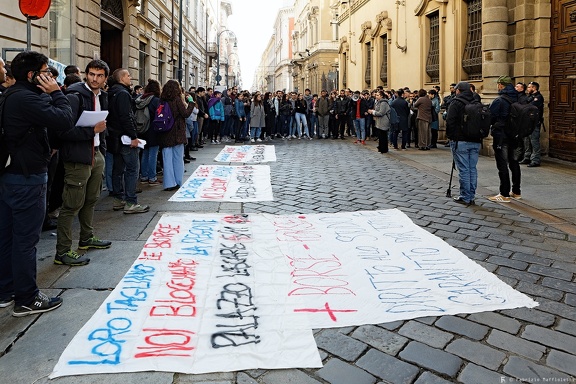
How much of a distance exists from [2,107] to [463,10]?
15363 mm

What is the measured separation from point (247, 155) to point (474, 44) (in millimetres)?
7587

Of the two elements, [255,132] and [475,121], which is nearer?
[475,121]

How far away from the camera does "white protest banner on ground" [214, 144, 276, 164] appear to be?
14.2 meters

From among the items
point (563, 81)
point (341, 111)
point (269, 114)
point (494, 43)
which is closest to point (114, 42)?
point (269, 114)

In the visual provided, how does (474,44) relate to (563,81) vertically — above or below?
above

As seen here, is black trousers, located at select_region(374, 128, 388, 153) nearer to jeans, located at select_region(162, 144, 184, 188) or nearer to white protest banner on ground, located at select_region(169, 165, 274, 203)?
white protest banner on ground, located at select_region(169, 165, 274, 203)

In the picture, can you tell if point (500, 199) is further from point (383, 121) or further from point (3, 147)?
point (383, 121)

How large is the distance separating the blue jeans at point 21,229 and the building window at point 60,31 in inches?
373

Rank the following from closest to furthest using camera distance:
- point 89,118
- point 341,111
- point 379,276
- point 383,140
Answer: point 379,276
point 89,118
point 383,140
point 341,111

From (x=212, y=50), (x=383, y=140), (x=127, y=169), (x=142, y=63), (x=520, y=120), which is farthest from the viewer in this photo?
(x=212, y=50)

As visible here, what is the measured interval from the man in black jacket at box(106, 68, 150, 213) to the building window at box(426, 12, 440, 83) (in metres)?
13.9

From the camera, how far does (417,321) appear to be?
12.6 feet

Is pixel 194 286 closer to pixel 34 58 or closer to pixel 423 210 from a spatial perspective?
pixel 34 58

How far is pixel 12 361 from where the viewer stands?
322cm
